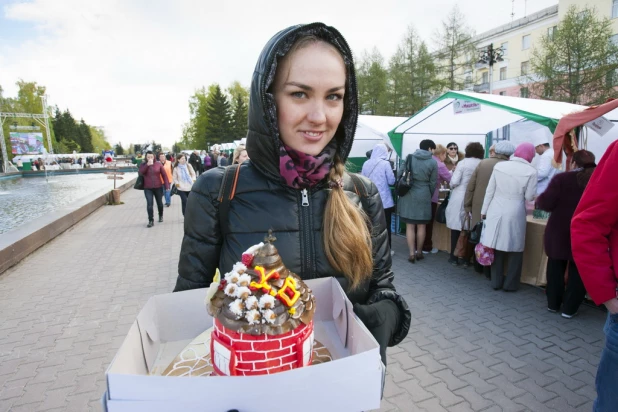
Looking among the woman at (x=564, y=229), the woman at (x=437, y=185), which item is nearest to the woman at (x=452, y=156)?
the woman at (x=437, y=185)

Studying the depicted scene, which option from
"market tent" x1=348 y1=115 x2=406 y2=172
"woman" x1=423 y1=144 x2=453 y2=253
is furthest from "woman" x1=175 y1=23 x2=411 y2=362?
"market tent" x1=348 y1=115 x2=406 y2=172

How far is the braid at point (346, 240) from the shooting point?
1.34 meters

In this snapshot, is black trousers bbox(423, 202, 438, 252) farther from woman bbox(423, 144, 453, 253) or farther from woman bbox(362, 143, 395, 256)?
woman bbox(362, 143, 395, 256)

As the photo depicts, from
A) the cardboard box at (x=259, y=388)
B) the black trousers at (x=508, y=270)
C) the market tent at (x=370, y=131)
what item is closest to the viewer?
the cardboard box at (x=259, y=388)

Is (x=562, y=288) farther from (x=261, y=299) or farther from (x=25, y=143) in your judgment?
(x=25, y=143)

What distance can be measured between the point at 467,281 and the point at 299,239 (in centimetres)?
531

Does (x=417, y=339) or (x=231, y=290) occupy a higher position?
(x=231, y=290)

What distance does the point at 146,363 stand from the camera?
1.03m

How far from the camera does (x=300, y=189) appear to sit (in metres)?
1.41

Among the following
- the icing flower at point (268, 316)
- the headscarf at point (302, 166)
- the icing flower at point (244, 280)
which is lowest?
the icing flower at point (268, 316)

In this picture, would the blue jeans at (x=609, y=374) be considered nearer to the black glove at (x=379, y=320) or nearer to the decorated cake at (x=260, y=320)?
the black glove at (x=379, y=320)

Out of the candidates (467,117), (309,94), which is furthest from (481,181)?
(309,94)

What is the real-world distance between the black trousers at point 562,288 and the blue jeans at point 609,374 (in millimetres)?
3009

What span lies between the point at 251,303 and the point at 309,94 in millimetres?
721
